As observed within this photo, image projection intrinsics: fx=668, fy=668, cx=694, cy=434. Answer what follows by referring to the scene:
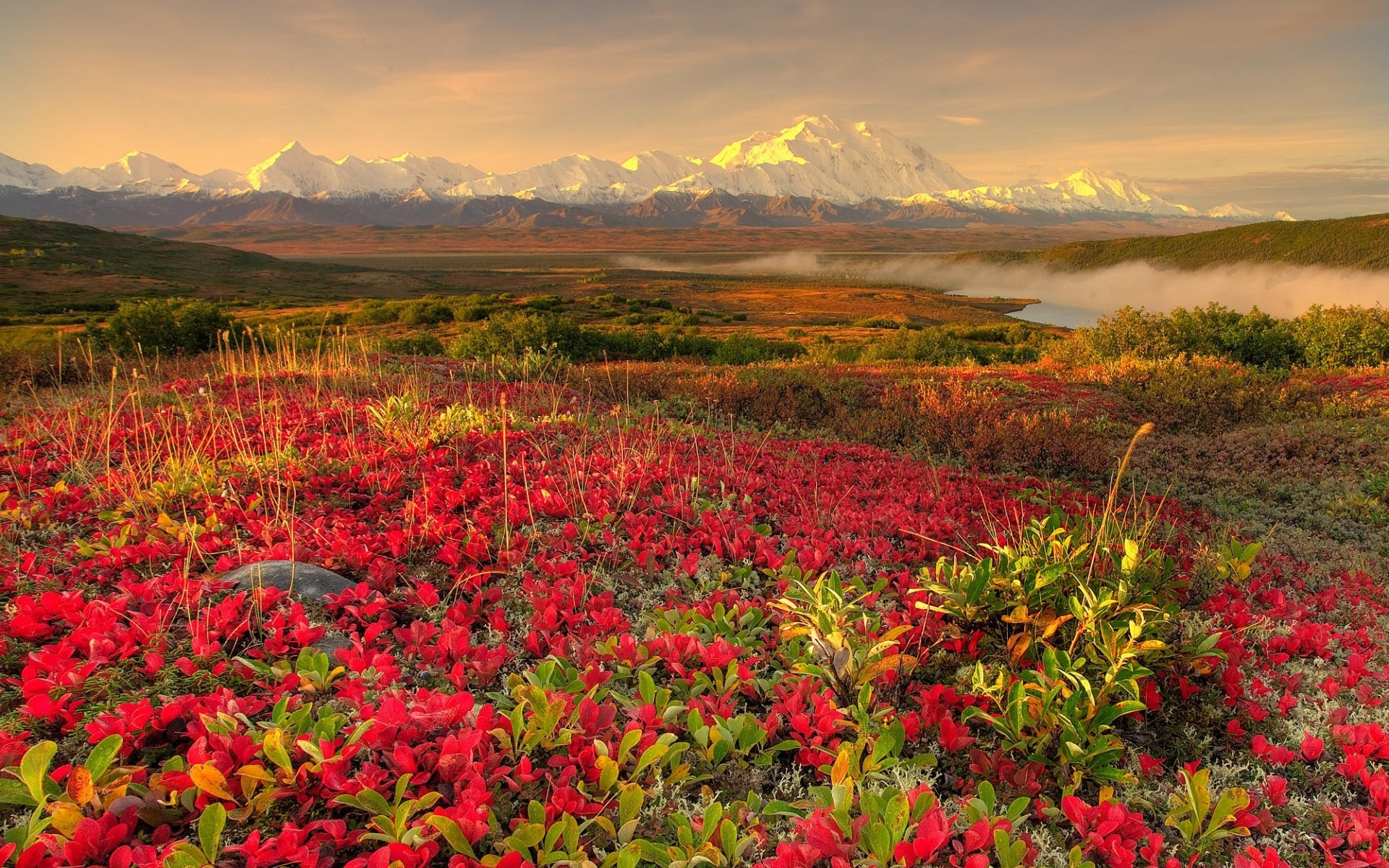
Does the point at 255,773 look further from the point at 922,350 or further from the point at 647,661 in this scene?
the point at 922,350

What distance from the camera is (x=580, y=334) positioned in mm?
29875

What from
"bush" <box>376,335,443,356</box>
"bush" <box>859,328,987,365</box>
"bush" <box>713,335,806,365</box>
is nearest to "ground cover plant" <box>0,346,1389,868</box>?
"bush" <box>376,335,443,356</box>

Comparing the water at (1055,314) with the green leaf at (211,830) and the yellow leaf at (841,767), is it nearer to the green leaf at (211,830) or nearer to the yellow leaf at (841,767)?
the yellow leaf at (841,767)

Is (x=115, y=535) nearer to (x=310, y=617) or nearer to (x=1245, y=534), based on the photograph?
(x=310, y=617)

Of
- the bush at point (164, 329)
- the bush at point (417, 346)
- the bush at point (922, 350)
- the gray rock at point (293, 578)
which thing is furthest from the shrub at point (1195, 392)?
the bush at point (164, 329)

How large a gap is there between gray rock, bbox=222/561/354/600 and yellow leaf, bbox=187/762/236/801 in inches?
71.4

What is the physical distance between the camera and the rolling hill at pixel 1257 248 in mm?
131875

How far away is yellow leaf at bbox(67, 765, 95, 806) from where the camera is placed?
2297 mm

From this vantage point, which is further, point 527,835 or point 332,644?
point 332,644

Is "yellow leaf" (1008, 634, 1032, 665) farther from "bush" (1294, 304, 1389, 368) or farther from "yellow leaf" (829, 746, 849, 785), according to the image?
"bush" (1294, 304, 1389, 368)

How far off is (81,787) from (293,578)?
6.18 feet

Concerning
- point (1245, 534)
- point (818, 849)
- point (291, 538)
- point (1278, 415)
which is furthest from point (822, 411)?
point (818, 849)

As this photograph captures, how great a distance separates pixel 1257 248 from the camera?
490 feet

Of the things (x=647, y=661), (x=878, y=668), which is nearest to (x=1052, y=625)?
(x=878, y=668)
